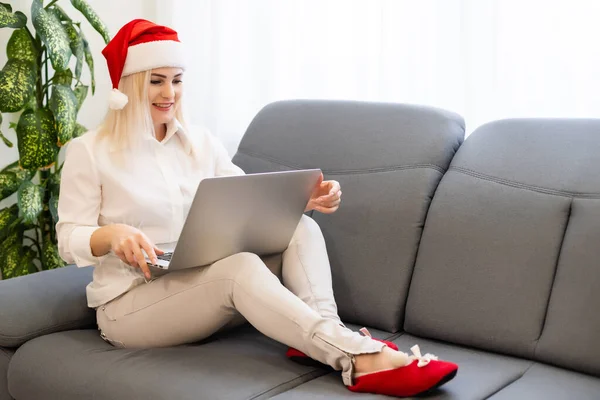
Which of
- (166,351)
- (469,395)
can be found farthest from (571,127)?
(166,351)

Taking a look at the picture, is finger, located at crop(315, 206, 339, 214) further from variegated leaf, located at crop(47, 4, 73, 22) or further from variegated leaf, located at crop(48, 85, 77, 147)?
variegated leaf, located at crop(47, 4, 73, 22)

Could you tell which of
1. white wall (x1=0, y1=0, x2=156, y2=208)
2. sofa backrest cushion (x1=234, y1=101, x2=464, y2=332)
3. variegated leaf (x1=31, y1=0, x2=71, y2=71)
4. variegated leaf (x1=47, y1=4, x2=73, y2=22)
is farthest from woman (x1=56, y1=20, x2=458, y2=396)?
white wall (x1=0, y1=0, x2=156, y2=208)

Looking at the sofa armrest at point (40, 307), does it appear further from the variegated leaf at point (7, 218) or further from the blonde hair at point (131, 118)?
the variegated leaf at point (7, 218)

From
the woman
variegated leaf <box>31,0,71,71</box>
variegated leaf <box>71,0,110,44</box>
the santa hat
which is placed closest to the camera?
the woman

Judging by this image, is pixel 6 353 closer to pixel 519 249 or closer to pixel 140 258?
pixel 140 258

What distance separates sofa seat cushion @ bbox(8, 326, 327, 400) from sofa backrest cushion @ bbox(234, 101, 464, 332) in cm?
32

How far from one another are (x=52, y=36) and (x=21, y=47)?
0.68 feet

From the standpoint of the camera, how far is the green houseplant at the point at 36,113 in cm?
274

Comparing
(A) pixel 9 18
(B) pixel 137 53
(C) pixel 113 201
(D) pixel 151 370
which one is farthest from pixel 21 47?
(D) pixel 151 370

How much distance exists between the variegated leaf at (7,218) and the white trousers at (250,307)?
1027 mm

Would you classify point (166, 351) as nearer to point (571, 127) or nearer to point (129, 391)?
point (129, 391)

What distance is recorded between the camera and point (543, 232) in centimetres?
196

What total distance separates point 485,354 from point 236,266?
651 mm

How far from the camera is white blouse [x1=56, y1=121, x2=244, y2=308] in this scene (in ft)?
6.61
